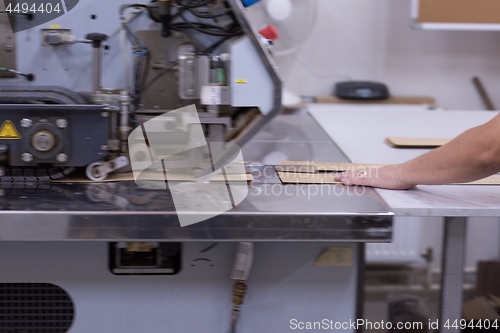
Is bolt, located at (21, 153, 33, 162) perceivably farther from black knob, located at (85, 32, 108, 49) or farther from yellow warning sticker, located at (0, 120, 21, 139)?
black knob, located at (85, 32, 108, 49)

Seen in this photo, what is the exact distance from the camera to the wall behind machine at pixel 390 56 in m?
2.51

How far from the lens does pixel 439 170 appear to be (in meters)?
0.82

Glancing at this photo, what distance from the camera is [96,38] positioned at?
33.7 inches

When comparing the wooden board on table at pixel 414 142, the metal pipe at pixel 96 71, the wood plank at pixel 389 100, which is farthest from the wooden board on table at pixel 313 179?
the wood plank at pixel 389 100

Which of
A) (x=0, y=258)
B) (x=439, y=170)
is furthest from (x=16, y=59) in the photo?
(x=439, y=170)

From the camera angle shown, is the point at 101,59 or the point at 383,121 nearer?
the point at 101,59

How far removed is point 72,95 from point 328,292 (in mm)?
711

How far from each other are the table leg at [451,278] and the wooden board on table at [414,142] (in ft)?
1.62

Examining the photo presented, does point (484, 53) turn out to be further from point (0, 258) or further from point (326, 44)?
point (0, 258)

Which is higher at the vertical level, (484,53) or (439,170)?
(484,53)

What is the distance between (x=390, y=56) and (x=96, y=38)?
2.17 metres

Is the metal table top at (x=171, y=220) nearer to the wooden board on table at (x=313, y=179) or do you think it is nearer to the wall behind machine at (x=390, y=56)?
the wooden board on table at (x=313, y=179)

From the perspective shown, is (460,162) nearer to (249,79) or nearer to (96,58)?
(249,79)

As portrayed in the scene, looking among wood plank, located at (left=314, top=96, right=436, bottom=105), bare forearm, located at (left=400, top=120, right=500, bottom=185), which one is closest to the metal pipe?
bare forearm, located at (left=400, top=120, right=500, bottom=185)
